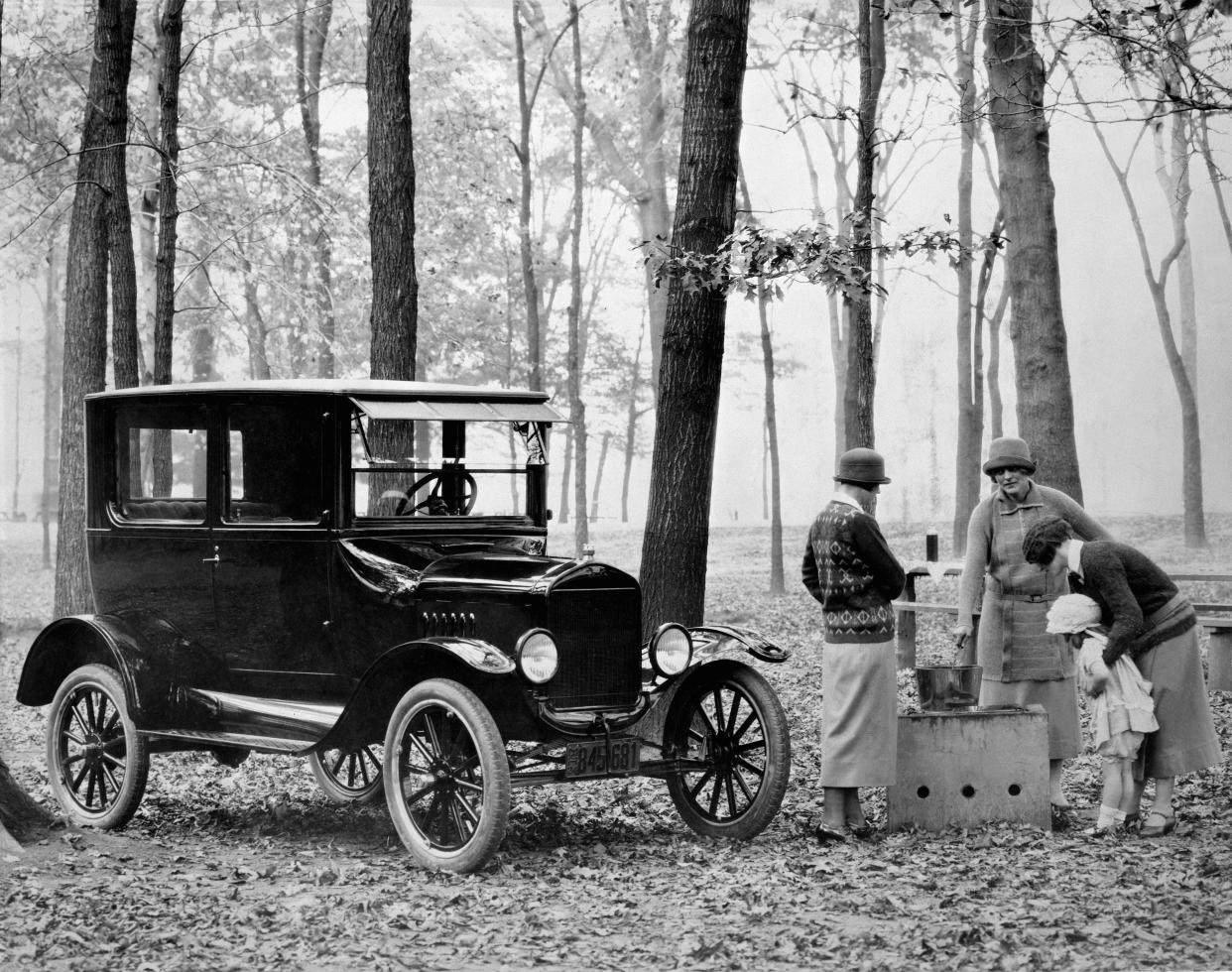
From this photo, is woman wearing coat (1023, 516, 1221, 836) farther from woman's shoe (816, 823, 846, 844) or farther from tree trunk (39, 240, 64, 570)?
tree trunk (39, 240, 64, 570)

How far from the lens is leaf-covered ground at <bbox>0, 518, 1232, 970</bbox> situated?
4.91 meters

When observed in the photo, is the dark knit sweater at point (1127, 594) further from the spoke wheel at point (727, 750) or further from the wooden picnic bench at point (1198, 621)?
the wooden picnic bench at point (1198, 621)

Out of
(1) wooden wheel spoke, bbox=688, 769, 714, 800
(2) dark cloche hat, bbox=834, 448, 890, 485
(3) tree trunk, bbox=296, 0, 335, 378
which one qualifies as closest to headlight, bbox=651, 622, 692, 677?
(1) wooden wheel spoke, bbox=688, 769, 714, 800

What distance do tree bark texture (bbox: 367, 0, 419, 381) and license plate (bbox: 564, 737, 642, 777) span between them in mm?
Answer: 5541

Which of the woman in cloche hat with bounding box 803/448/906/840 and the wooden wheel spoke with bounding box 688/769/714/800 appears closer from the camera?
the woman in cloche hat with bounding box 803/448/906/840

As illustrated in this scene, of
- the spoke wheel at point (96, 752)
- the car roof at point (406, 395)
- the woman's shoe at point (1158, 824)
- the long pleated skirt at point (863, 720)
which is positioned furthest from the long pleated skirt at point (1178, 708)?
the spoke wheel at point (96, 752)

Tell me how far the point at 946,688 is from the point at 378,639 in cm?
272

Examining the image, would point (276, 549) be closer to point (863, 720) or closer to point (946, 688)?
point (863, 720)

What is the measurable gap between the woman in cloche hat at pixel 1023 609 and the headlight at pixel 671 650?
1408mm

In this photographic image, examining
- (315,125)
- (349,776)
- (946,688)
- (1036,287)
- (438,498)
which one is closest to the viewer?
Answer: (946,688)

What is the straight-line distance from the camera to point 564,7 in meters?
24.3

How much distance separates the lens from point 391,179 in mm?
11547

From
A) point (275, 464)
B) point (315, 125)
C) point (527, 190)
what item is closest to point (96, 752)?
point (275, 464)

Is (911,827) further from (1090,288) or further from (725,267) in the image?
(1090,288)
